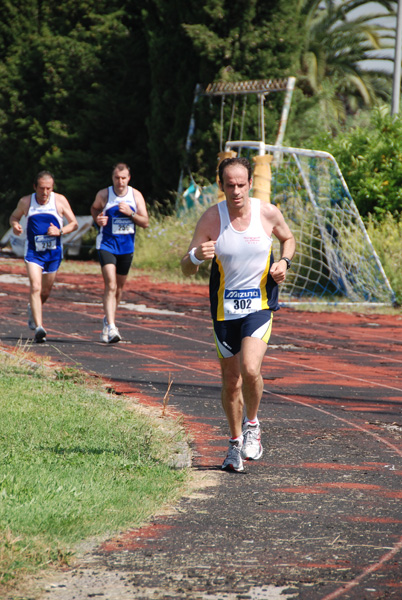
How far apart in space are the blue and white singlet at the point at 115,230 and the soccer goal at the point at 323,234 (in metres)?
5.67

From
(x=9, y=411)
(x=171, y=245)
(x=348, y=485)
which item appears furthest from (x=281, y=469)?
(x=171, y=245)

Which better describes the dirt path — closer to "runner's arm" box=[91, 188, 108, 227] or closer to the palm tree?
"runner's arm" box=[91, 188, 108, 227]

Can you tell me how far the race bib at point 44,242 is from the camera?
10.8m

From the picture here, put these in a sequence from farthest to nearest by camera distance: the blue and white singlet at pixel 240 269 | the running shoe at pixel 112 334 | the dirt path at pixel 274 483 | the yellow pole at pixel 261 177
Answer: the yellow pole at pixel 261 177 → the running shoe at pixel 112 334 → the blue and white singlet at pixel 240 269 → the dirt path at pixel 274 483

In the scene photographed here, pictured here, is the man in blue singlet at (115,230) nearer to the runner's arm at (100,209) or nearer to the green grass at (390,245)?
the runner's arm at (100,209)

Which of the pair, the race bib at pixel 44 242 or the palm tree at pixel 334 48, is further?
the palm tree at pixel 334 48

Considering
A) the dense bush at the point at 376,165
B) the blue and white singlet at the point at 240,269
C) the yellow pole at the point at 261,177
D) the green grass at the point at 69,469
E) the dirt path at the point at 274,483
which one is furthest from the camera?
the dense bush at the point at 376,165

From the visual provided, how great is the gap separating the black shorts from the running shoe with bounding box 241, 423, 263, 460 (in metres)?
5.28

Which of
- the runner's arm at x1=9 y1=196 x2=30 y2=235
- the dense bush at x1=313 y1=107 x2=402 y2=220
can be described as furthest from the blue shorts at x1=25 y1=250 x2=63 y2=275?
the dense bush at x1=313 y1=107 x2=402 y2=220

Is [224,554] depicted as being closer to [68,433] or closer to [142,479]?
[142,479]

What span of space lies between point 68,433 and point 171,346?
4.98m

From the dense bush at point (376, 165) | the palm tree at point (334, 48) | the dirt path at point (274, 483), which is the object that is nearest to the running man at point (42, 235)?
the dirt path at point (274, 483)

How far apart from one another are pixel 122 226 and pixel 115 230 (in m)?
0.10

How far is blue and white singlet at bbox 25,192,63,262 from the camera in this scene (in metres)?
10.8
